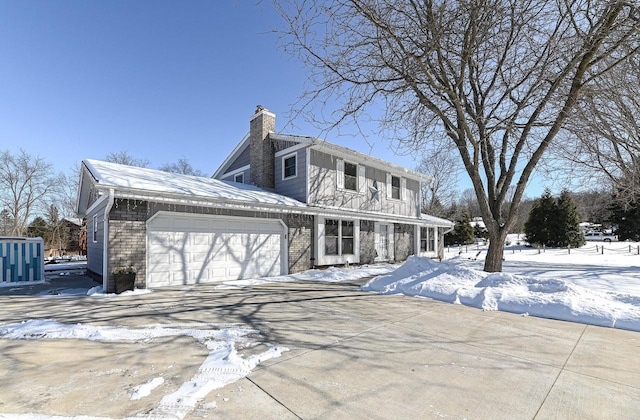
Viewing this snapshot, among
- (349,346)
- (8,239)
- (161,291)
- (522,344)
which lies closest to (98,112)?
(8,239)

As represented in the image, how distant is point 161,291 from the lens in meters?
7.82

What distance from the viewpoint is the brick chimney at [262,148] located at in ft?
44.2

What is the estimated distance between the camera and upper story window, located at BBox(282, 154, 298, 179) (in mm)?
12852

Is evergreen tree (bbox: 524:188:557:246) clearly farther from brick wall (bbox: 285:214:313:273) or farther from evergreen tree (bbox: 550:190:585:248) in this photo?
brick wall (bbox: 285:214:313:273)

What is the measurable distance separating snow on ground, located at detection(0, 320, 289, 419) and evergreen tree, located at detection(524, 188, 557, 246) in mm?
35071

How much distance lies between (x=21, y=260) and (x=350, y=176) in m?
12.0

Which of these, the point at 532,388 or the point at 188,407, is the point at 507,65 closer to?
the point at 532,388

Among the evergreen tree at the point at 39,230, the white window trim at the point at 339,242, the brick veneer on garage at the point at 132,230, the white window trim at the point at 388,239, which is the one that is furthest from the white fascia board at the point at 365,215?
the evergreen tree at the point at 39,230

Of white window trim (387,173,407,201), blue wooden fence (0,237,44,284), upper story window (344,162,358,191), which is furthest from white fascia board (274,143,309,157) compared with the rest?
blue wooden fence (0,237,44,284)

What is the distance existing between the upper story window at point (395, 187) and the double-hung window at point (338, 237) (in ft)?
11.7

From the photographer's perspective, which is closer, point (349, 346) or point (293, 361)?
point (293, 361)

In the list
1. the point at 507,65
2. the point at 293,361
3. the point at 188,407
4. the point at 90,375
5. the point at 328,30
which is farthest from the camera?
the point at 507,65

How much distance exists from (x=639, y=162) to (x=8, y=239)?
18336 mm

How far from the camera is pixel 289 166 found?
13.1 metres
